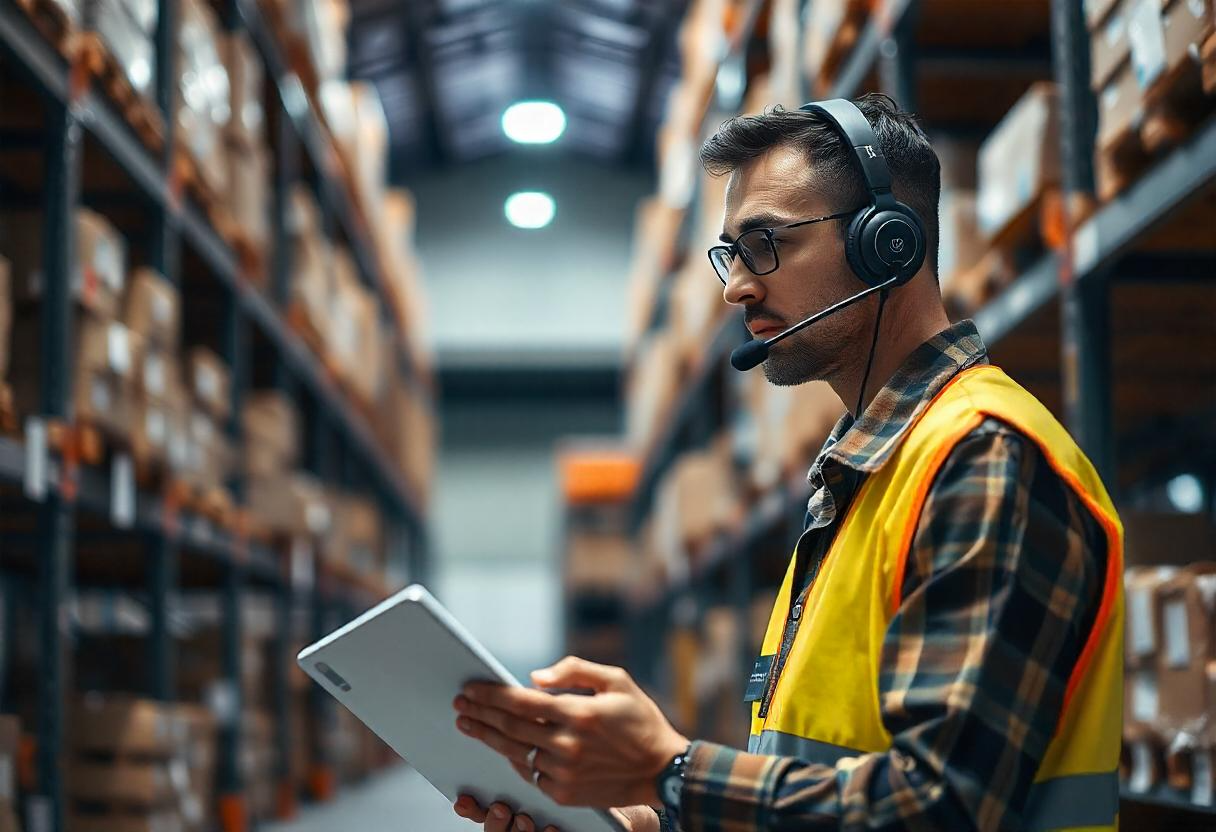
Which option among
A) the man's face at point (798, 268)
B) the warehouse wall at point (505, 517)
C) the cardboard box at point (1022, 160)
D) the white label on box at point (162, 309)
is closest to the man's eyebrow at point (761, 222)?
the man's face at point (798, 268)

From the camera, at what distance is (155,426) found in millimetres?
5328

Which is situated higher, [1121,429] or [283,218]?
[283,218]

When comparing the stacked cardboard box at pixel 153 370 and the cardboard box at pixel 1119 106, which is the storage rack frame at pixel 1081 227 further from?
the stacked cardboard box at pixel 153 370

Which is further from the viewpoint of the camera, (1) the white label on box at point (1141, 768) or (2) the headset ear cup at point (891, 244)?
(1) the white label on box at point (1141, 768)

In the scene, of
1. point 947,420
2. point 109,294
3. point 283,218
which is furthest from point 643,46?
point 947,420

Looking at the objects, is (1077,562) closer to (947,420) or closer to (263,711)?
(947,420)

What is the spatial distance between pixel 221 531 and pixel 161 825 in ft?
4.94

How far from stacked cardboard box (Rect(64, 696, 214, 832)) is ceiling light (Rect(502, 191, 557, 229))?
15268 millimetres

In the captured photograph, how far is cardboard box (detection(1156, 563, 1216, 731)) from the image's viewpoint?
9.66 feet

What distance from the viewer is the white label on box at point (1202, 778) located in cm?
290

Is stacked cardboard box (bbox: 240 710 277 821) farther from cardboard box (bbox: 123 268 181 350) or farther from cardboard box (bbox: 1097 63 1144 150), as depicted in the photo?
cardboard box (bbox: 1097 63 1144 150)

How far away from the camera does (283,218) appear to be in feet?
25.7

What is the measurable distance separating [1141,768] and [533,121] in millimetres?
16616

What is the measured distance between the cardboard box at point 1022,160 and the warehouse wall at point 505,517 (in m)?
15.0
